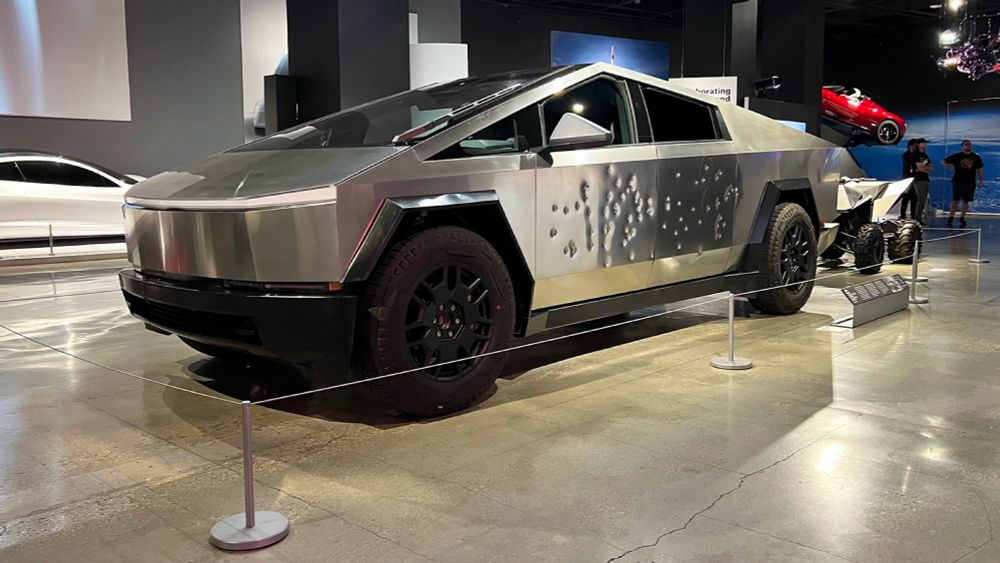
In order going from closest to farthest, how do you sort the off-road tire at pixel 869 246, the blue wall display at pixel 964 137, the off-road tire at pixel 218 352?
the off-road tire at pixel 218 352, the off-road tire at pixel 869 246, the blue wall display at pixel 964 137

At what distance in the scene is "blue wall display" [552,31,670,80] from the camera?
17.6 metres

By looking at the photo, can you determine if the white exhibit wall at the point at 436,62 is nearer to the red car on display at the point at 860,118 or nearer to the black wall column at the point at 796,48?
the black wall column at the point at 796,48

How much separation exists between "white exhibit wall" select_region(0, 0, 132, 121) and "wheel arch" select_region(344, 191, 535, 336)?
9497mm

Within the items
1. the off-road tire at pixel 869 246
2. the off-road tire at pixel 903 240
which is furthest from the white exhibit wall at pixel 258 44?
the off-road tire at pixel 903 240

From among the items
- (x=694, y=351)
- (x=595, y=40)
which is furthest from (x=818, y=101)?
(x=694, y=351)

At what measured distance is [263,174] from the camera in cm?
322

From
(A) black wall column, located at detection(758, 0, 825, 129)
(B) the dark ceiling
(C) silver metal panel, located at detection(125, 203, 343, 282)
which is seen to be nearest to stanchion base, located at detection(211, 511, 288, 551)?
(C) silver metal panel, located at detection(125, 203, 343, 282)

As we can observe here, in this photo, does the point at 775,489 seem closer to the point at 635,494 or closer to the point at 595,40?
the point at 635,494

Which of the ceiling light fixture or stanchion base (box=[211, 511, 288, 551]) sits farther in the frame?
the ceiling light fixture

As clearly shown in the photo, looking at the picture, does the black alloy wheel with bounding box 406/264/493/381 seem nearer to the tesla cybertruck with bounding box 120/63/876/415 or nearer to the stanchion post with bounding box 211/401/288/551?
the tesla cybertruck with bounding box 120/63/876/415

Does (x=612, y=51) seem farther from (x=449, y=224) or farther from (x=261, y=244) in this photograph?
(x=261, y=244)

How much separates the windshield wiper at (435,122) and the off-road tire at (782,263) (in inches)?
88.6

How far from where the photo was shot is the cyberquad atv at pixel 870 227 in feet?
24.6

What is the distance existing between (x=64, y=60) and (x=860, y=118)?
14.0 metres
